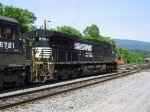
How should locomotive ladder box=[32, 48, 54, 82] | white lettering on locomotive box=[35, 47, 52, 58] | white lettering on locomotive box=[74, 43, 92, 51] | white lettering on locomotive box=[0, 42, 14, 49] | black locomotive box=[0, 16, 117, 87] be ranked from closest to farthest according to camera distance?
1. white lettering on locomotive box=[0, 42, 14, 49]
2. black locomotive box=[0, 16, 117, 87]
3. locomotive ladder box=[32, 48, 54, 82]
4. white lettering on locomotive box=[35, 47, 52, 58]
5. white lettering on locomotive box=[74, 43, 92, 51]

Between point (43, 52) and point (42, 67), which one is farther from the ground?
point (43, 52)

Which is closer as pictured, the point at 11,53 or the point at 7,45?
the point at 7,45

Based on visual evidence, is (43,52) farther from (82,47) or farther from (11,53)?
(82,47)

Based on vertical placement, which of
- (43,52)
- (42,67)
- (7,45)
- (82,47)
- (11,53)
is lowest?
(42,67)


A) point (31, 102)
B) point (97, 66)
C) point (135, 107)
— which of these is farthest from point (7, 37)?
point (97, 66)

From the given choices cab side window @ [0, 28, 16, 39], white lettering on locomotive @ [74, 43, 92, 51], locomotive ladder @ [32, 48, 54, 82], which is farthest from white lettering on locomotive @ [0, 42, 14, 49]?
white lettering on locomotive @ [74, 43, 92, 51]

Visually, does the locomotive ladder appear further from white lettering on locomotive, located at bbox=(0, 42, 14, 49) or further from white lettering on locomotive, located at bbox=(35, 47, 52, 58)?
white lettering on locomotive, located at bbox=(0, 42, 14, 49)

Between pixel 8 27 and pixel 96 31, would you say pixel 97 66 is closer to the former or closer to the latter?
pixel 8 27

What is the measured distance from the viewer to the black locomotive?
37.5 ft

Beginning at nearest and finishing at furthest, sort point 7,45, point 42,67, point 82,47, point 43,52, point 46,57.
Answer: point 7,45, point 42,67, point 46,57, point 43,52, point 82,47

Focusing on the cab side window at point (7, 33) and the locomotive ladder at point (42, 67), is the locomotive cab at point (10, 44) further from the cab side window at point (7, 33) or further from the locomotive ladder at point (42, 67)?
the locomotive ladder at point (42, 67)

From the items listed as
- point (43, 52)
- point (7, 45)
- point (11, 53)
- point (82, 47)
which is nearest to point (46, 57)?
point (43, 52)

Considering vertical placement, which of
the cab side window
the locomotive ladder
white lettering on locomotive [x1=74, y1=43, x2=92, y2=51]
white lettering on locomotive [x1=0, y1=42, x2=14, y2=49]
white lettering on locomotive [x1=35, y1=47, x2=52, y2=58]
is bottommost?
the locomotive ladder

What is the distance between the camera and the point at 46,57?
1537 centimetres
